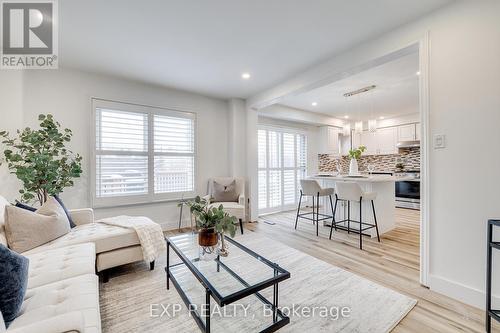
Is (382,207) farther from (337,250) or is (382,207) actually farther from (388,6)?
(388,6)

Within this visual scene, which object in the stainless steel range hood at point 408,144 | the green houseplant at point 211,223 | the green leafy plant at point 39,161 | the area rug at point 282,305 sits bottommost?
the area rug at point 282,305

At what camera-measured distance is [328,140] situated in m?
6.09

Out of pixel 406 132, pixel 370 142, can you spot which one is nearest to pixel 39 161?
pixel 370 142

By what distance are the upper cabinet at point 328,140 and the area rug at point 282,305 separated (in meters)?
4.22

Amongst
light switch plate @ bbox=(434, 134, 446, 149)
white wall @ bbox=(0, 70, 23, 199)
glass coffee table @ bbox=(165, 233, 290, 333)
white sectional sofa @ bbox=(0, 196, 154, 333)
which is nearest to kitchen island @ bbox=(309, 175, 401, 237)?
light switch plate @ bbox=(434, 134, 446, 149)

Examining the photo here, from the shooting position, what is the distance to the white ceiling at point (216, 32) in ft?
6.26

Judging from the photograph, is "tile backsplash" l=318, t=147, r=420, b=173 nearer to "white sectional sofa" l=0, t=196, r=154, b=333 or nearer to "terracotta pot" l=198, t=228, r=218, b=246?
"terracotta pot" l=198, t=228, r=218, b=246

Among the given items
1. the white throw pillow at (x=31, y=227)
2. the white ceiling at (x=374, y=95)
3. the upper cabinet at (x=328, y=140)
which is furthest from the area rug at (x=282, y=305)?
the upper cabinet at (x=328, y=140)

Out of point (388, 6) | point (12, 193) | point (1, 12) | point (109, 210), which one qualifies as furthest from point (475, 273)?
point (12, 193)

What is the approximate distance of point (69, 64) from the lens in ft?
9.66

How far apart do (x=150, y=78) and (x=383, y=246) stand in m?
4.18

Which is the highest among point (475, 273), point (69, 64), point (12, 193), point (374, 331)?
point (69, 64)

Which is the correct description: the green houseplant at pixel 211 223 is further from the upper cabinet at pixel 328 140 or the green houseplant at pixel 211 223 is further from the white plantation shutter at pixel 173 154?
the upper cabinet at pixel 328 140

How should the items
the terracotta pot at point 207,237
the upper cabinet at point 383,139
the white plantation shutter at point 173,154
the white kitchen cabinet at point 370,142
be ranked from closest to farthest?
the terracotta pot at point 207,237
the white plantation shutter at point 173,154
the upper cabinet at point 383,139
the white kitchen cabinet at point 370,142
